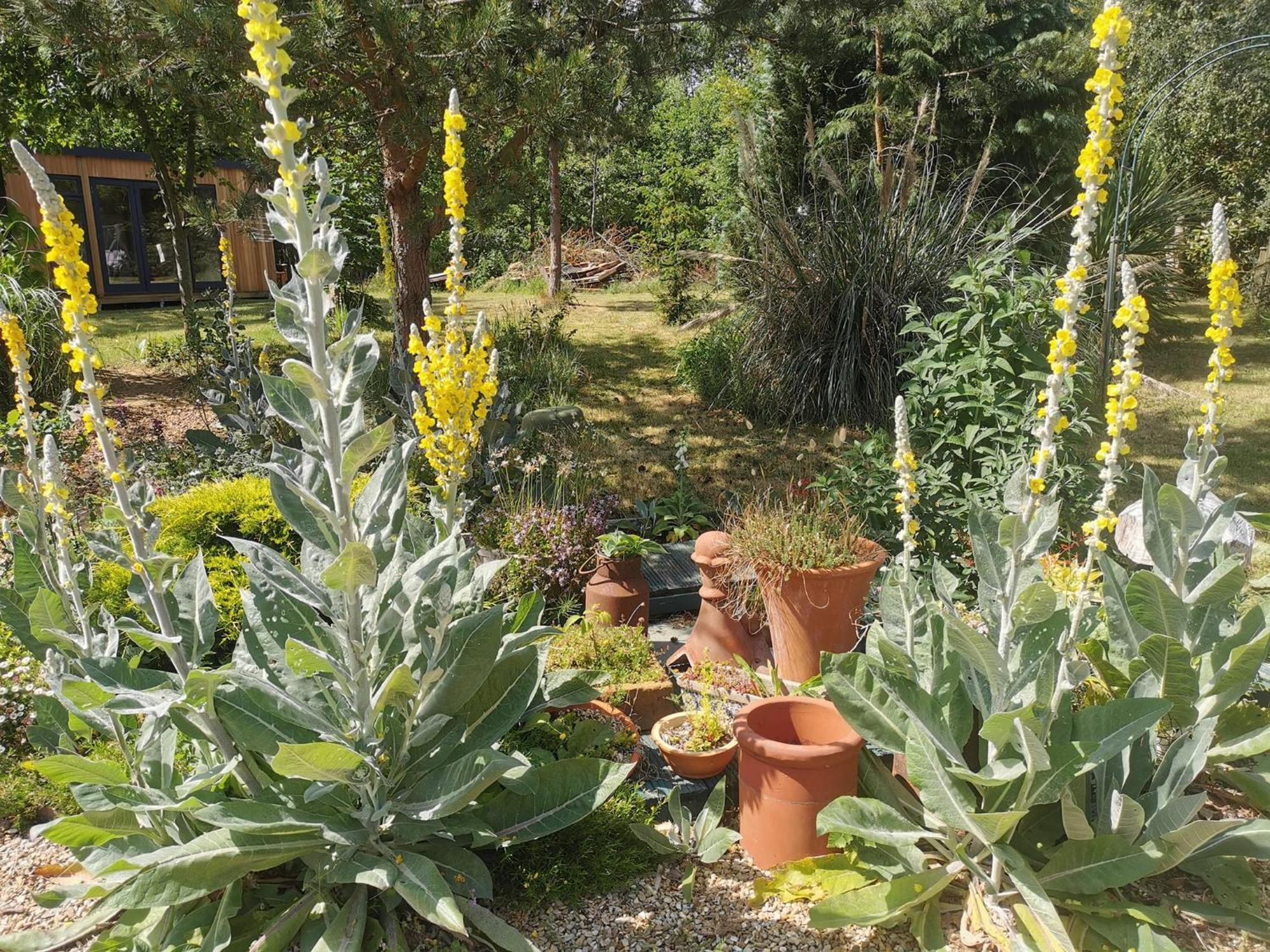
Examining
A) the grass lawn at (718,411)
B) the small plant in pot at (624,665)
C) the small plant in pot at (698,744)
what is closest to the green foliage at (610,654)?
the small plant in pot at (624,665)

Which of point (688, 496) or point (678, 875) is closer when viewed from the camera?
point (678, 875)

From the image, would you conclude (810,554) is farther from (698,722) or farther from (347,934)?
(347,934)

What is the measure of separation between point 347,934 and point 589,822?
0.74 meters

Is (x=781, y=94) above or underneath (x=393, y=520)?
above

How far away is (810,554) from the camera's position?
10.3ft

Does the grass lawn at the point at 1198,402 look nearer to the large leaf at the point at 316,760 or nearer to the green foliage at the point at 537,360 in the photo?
the green foliage at the point at 537,360

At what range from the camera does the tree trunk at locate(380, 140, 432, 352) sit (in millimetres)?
5328

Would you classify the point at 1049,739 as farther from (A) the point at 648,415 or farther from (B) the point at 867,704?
(A) the point at 648,415

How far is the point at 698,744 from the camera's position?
2719 mm

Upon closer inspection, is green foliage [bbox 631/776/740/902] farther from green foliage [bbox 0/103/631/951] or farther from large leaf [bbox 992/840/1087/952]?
large leaf [bbox 992/840/1087/952]

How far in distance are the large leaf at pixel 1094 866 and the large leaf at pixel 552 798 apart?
1.03 meters

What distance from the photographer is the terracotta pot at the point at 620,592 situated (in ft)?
12.0

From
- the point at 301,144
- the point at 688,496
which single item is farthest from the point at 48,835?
the point at 301,144

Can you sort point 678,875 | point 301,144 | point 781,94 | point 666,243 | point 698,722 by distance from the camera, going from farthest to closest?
point 666,243, point 781,94, point 301,144, point 698,722, point 678,875
